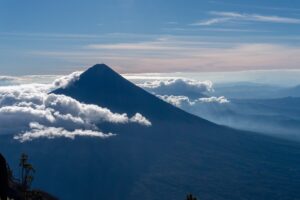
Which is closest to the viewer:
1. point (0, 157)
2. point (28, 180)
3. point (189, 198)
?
point (0, 157)

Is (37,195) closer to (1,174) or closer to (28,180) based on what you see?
(28,180)

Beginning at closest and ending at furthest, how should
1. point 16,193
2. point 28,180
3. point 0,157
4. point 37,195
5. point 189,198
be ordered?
1. point 0,157
2. point 189,198
3. point 37,195
4. point 16,193
5. point 28,180

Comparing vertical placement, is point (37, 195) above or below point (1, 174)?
below

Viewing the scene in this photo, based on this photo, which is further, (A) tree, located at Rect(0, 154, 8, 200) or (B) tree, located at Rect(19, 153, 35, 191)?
(B) tree, located at Rect(19, 153, 35, 191)

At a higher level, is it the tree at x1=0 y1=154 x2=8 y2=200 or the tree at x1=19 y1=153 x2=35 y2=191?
the tree at x1=0 y1=154 x2=8 y2=200

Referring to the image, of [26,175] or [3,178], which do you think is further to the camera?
[26,175]

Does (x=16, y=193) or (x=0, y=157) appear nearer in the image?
(x=0, y=157)

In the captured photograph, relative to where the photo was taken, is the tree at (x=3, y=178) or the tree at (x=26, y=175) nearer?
the tree at (x=3, y=178)

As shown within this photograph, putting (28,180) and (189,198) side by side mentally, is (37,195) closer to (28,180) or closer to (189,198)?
(28,180)

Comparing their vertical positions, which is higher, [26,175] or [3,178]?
[3,178]

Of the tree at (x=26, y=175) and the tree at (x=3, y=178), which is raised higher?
the tree at (x=3, y=178)

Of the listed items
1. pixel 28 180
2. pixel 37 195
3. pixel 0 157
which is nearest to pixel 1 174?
pixel 0 157
